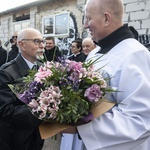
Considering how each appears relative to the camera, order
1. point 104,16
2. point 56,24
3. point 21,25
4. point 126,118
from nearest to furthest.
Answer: point 126,118
point 104,16
point 56,24
point 21,25

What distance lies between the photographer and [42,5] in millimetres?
8531

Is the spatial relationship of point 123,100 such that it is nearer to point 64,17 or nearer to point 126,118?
point 126,118

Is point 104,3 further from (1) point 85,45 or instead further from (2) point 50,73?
(1) point 85,45

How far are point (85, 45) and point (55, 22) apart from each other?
4060 mm

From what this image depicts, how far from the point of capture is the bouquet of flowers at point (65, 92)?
1.16 m

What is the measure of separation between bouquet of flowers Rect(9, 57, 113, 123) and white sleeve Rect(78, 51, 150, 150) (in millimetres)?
137

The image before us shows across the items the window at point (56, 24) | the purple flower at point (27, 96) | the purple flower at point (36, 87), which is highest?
the window at point (56, 24)

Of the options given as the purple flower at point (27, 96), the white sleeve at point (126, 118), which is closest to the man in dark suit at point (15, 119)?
the purple flower at point (27, 96)

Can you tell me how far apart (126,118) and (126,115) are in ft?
0.07

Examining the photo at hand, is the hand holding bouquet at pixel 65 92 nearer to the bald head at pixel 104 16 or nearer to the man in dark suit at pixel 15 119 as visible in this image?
the man in dark suit at pixel 15 119

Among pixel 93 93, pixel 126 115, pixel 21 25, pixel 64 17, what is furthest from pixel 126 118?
pixel 21 25

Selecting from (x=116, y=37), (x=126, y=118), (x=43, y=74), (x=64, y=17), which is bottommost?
(x=126, y=118)

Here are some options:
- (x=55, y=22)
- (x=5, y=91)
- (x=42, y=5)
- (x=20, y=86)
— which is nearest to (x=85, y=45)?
(x=5, y=91)

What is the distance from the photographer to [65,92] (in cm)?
117
